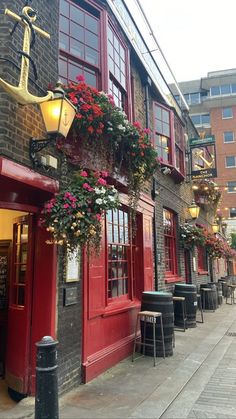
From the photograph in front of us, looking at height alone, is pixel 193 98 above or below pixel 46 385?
above

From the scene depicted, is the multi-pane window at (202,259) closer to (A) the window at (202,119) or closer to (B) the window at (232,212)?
(B) the window at (232,212)

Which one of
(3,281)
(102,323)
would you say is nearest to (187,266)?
(102,323)

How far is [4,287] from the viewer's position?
5.99 meters

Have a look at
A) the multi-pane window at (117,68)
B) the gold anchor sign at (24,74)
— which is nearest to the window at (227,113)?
the multi-pane window at (117,68)

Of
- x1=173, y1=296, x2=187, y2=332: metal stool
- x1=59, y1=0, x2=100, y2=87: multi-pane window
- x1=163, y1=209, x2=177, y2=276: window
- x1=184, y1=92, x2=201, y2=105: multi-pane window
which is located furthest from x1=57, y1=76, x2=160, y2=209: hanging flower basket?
x1=184, y1=92, x2=201, y2=105: multi-pane window

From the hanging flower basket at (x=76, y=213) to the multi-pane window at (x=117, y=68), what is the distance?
321 centimetres

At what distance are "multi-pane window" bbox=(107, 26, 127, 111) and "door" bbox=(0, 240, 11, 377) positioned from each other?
140 inches

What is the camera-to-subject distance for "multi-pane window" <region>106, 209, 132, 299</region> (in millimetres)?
6816

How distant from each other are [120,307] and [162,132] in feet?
19.7

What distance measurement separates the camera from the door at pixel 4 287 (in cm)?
575

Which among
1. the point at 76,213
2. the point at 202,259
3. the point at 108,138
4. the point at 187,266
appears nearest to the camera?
the point at 76,213

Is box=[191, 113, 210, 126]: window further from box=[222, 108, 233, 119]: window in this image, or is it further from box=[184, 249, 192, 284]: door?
box=[184, 249, 192, 284]: door

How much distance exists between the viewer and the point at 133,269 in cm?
813

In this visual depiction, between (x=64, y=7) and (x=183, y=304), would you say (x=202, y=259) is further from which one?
(x=64, y=7)
